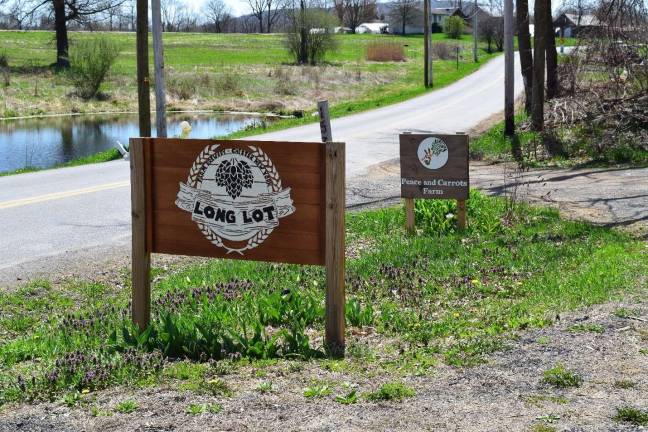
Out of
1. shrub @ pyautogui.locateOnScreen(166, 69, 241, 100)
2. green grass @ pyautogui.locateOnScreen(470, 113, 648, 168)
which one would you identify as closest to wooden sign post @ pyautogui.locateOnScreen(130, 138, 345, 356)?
green grass @ pyautogui.locateOnScreen(470, 113, 648, 168)

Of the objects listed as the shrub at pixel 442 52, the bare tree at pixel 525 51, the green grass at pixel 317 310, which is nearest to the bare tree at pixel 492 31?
the shrub at pixel 442 52

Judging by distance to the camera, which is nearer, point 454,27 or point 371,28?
point 454,27

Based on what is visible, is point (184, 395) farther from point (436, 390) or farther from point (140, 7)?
point (140, 7)

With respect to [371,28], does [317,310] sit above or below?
below

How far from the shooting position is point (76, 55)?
53375mm

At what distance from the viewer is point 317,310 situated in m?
6.61

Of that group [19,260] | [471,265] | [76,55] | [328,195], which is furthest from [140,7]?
[76,55]

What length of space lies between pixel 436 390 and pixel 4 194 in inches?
472

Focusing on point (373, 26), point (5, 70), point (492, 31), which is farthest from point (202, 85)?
point (373, 26)

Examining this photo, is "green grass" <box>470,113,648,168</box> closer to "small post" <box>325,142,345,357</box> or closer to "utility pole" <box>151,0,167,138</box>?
"utility pole" <box>151,0,167,138</box>

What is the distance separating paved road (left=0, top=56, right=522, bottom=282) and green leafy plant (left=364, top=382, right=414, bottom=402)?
5.53 metres

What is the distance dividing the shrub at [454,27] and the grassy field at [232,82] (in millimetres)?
29362

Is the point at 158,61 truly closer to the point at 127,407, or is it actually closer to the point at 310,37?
the point at 127,407

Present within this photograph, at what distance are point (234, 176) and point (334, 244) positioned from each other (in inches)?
34.0
